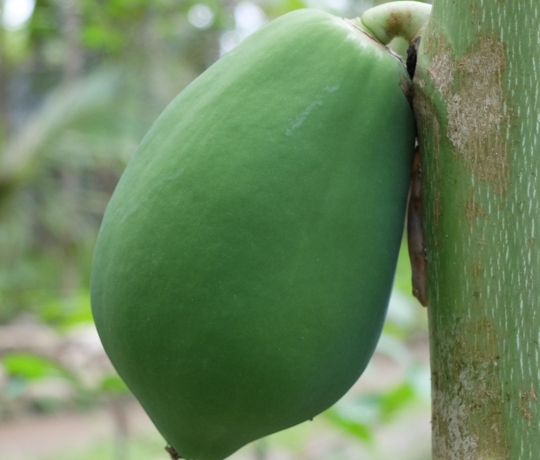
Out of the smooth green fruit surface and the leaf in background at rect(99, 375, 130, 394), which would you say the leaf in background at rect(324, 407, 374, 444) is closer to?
the leaf in background at rect(99, 375, 130, 394)

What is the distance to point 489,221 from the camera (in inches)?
24.2

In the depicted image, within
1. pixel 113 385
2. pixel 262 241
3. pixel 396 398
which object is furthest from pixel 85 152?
pixel 262 241

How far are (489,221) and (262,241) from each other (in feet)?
0.70

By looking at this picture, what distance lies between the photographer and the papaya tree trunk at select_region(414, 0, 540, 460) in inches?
23.6

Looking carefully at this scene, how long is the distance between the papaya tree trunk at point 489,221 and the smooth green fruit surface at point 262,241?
2.8 inches

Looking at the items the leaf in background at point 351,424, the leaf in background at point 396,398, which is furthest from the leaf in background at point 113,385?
the leaf in background at point 396,398

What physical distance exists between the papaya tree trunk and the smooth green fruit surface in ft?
0.24

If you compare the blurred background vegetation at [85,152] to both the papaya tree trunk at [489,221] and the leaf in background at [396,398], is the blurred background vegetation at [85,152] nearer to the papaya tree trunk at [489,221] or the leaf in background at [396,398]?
the leaf in background at [396,398]

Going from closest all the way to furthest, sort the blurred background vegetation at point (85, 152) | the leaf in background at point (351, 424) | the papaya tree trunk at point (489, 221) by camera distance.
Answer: the papaya tree trunk at point (489, 221) < the leaf in background at point (351, 424) < the blurred background vegetation at point (85, 152)

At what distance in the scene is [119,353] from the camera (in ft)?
2.21

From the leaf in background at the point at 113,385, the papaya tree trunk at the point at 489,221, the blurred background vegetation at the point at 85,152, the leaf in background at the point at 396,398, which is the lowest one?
the papaya tree trunk at the point at 489,221

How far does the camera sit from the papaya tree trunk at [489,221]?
1.97 feet

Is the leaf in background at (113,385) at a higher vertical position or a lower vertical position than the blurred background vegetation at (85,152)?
lower

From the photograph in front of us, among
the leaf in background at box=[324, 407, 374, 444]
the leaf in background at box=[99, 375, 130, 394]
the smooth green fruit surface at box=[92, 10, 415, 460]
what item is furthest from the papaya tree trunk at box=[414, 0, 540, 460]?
the leaf in background at box=[99, 375, 130, 394]
